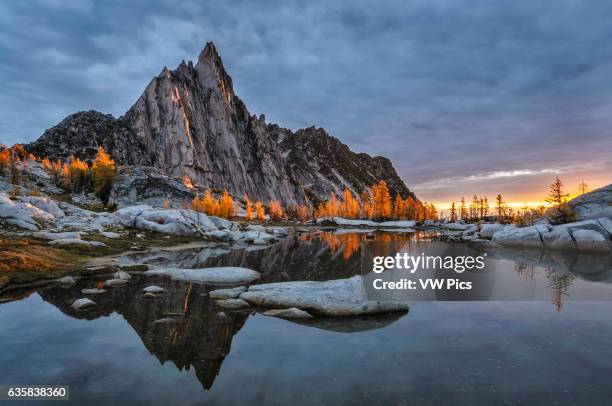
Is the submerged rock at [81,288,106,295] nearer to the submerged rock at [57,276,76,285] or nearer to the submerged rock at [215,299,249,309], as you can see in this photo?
the submerged rock at [57,276,76,285]

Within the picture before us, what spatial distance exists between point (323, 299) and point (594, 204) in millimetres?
57285

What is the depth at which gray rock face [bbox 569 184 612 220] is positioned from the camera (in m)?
50.0

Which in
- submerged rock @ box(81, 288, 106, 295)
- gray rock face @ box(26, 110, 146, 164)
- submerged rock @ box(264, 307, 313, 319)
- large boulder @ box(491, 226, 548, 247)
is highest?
gray rock face @ box(26, 110, 146, 164)

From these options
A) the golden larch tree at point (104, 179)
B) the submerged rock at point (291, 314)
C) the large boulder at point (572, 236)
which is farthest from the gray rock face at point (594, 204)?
the golden larch tree at point (104, 179)

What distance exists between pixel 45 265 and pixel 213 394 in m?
20.9

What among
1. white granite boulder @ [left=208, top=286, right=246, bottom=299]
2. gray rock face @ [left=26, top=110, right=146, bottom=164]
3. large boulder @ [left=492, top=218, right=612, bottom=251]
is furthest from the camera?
gray rock face @ [left=26, top=110, right=146, bottom=164]

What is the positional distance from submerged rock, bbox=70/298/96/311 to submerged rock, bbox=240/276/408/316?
22.2 feet

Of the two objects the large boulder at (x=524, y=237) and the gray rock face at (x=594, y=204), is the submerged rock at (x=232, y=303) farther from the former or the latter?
the gray rock face at (x=594, y=204)

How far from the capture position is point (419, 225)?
131m

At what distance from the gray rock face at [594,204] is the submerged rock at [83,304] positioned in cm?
6095

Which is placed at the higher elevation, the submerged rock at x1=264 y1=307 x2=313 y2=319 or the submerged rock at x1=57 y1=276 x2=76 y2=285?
the submerged rock at x1=57 y1=276 x2=76 y2=285

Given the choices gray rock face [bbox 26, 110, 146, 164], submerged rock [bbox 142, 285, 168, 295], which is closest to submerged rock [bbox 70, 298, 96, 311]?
submerged rock [bbox 142, 285, 168, 295]

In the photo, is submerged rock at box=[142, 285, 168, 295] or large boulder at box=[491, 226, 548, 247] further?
large boulder at box=[491, 226, 548, 247]

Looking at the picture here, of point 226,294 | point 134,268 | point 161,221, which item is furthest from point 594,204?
point 161,221
